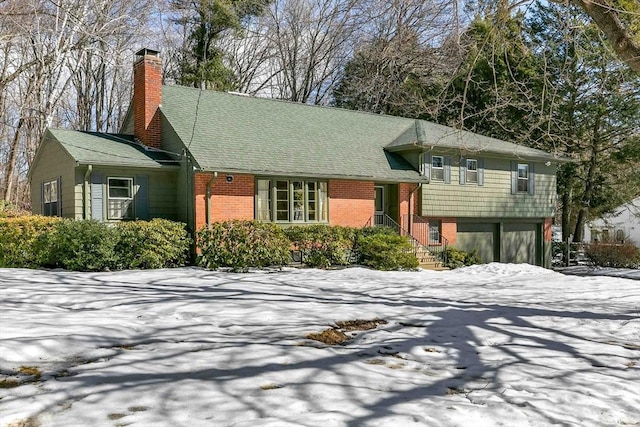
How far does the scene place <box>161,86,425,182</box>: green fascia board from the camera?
53.4ft

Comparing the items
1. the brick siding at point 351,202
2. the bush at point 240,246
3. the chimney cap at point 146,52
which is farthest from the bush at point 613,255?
the chimney cap at point 146,52

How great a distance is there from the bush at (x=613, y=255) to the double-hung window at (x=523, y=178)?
487 cm

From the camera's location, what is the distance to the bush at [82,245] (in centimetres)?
1279

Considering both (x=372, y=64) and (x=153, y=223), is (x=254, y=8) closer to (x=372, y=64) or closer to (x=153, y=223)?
(x=372, y=64)

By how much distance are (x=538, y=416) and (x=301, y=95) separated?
3016 centimetres

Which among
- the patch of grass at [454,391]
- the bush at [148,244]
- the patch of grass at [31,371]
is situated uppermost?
the bush at [148,244]

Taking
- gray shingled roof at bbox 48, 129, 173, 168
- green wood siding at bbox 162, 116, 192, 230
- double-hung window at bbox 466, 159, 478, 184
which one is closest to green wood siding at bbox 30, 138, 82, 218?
gray shingled roof at bbox 48, 129, 173, 168

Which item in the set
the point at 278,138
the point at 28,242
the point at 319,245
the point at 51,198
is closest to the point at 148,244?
the point at 28,242

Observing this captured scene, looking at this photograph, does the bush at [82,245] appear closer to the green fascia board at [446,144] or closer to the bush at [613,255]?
the green fascia board at [446,144]

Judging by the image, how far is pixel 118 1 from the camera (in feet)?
79.4

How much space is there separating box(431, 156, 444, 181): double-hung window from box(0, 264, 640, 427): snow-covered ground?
11299 mm

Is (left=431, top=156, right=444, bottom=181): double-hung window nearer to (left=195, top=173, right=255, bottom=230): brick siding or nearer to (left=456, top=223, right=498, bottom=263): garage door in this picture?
(left=456, top=223, right=498, bottom=263): garage door

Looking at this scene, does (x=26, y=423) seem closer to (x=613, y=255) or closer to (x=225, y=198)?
(x=225, y=198)

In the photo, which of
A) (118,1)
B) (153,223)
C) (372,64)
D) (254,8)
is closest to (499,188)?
(372,64)
